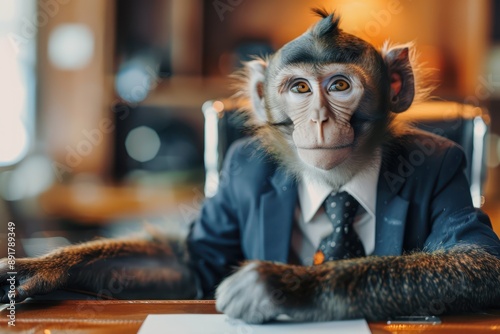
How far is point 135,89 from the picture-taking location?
1.63 m

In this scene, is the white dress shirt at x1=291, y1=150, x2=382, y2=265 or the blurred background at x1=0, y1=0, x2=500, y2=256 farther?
the blurred background at x1=0, y1=0, x2=500, y2=256

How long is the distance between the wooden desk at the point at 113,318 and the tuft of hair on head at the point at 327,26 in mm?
388

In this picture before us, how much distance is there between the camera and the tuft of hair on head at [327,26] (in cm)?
87

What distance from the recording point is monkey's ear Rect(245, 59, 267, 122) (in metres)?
0.99

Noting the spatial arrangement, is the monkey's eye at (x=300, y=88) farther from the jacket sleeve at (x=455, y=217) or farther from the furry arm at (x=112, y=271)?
the furry arm at (x=112, y=271)

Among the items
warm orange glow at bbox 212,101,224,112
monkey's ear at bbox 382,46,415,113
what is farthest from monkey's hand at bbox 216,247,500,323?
warm orange glow at bbox 212,101,224,112

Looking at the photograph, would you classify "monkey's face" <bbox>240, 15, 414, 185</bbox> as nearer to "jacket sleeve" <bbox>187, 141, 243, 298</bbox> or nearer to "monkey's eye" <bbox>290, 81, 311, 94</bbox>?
"monkey's eye" <bbox>290, 81, 311, 94</bbox>

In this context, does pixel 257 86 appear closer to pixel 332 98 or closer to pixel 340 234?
pixel 332 98

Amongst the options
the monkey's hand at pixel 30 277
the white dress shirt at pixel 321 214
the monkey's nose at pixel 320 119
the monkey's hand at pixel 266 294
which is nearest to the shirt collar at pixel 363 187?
the white dress shirt at pixel 321 214

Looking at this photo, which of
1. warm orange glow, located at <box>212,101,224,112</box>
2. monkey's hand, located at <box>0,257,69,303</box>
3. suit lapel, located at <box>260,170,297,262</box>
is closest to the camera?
monkey's hand, located at <box>0,257,69,303</box>

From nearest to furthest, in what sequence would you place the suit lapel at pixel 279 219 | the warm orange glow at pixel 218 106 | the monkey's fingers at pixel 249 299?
1. the monkey's fingers at pixel 249 299
2. the suit lapel at pixel 279 219
3. the warm orange glow at pixel 218 106

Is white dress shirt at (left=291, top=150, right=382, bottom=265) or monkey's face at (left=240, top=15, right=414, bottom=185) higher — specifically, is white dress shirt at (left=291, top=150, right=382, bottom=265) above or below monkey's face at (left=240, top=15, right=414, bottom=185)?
below

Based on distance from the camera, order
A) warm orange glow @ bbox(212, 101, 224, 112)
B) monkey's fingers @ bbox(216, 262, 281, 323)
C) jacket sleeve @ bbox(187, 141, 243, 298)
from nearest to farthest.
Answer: monkey's fingers @ bbox(216, 262, 281, 323) < jacket sleeve @ bbox(187, 141, 243, 298) < warm orange glow @ bbox(212, 101, 224, 112)

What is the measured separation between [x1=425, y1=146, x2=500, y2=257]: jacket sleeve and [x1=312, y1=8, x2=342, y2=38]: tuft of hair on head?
258mm
